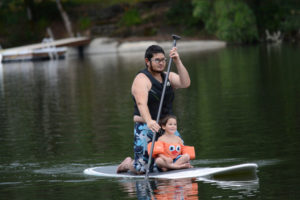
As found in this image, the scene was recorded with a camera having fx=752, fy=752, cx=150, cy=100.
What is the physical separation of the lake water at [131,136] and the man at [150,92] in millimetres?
561

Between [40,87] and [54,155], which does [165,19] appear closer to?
[40,87]

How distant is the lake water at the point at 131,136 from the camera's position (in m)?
9.51

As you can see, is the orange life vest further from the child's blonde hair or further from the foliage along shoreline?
the foliage along shoreline

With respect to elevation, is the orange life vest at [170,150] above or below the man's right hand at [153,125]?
below

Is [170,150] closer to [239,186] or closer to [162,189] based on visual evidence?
[162,189]

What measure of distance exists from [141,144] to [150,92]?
810 mm

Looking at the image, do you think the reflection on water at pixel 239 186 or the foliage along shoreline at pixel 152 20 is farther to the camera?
the foliage along shoreline at pixel 152 20

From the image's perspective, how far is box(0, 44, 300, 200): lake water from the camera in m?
9.51

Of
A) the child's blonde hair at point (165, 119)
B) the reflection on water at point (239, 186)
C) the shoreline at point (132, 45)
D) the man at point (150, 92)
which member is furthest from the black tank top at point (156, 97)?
the shoreline at point (132, 45)

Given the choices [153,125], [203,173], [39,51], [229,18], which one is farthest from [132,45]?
[153,125]

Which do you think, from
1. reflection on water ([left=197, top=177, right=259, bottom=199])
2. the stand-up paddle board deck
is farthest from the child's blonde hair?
reflection on water ([left=197, top=177, right=259, bottom=199])

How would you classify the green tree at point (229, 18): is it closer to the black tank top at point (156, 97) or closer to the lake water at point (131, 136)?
the lake water at point (131, 136)

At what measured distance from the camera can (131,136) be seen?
48.2 feet

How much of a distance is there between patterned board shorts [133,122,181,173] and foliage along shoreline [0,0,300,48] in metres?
43.8
